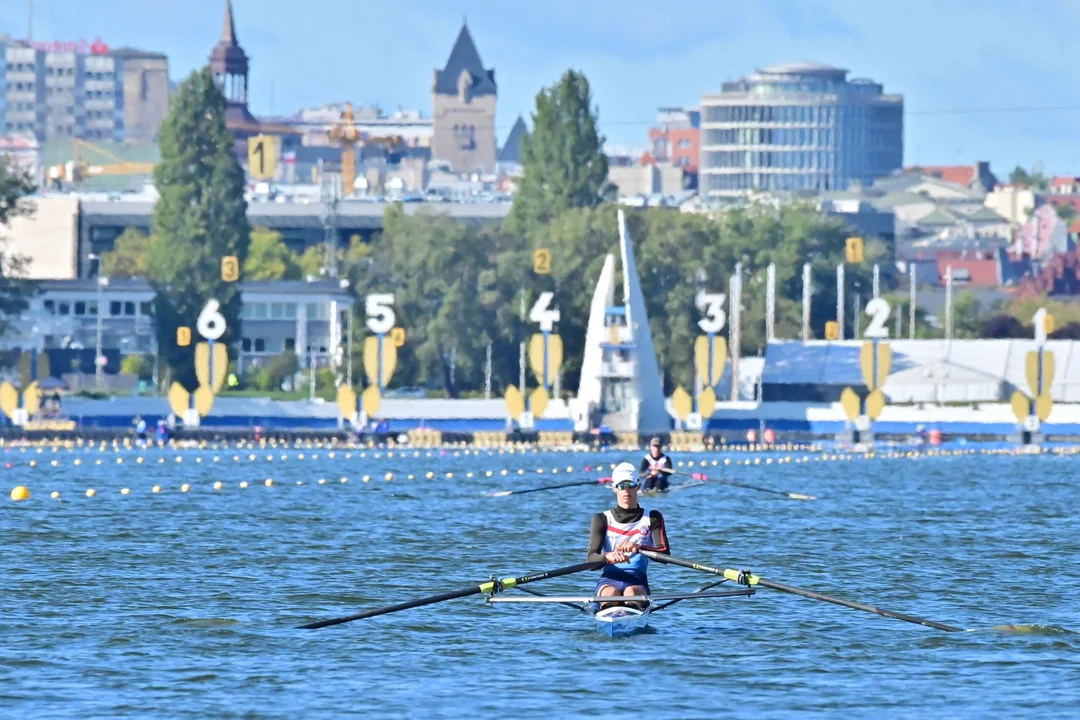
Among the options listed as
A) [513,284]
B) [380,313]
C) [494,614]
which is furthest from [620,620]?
[513,284]

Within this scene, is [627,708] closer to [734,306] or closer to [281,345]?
[734,306]

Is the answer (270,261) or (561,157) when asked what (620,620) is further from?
(270,261)

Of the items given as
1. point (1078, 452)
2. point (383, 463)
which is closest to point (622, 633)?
point (383, 463)

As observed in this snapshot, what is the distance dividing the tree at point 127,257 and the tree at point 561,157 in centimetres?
3935

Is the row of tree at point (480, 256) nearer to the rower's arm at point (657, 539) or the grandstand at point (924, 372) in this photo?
the grandstand at point (924, 372)

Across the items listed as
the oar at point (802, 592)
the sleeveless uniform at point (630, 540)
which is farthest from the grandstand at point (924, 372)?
the sleeveless uniform at point (630, 540)

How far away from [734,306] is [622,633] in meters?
94.7

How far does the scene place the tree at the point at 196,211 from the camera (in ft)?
379

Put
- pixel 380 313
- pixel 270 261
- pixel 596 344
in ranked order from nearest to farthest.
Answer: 1. pixel 596 344
2. pixel 380 313
3. pixel 270 261

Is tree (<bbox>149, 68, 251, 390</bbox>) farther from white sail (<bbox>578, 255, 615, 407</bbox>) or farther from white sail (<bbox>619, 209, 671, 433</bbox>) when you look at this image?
white sail (<bbox>619, 209, 671, 433</bbox>)

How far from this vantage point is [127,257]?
6427 inches

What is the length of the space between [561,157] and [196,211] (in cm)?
1965

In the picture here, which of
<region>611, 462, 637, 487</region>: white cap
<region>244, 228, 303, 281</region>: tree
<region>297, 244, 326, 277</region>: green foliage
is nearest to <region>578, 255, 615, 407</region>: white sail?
<region>244, 228, 303, 281</region>: tree

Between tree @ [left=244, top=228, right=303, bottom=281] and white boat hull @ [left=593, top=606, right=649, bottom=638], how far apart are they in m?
129
